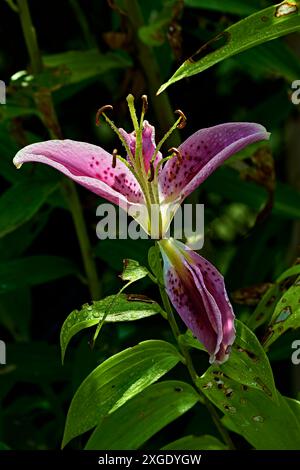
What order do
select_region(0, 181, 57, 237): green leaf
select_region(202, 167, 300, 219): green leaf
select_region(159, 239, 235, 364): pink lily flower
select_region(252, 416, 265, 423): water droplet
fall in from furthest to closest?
select_region(202, 167, 300, 219): green leaf, select_region(0, 181, 57, 237): green leaf, select_region(252, 416, 265, 423): water droplet, select_region(159, 239, 235, 364): pink lily flower

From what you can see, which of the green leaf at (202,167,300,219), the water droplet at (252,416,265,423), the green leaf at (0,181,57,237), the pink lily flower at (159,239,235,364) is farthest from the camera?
the green leaf at (202,167,300,219)

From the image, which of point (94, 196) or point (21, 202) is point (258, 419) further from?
point (94, 196)

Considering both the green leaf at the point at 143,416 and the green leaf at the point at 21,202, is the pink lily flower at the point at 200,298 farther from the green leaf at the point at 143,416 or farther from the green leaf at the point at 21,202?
the green leaf at the point at 21,202

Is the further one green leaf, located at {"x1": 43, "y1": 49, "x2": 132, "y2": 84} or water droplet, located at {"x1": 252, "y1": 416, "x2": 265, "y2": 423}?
green leaf, located at {"x1": 43, "y1": 49, "x2": 132, "y2": 84}

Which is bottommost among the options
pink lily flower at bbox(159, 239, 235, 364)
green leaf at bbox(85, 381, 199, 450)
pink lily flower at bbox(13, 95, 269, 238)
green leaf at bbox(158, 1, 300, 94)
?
green leaf at bbox(85, 381, 199, 450)

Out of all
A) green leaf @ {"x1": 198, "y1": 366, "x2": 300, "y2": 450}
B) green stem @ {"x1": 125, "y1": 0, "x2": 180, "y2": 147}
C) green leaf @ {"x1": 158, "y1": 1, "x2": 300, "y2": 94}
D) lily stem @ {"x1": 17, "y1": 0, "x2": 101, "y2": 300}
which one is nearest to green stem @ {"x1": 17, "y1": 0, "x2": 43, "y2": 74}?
lily stem @ {"x1": 17, "y1": 0, "x2": 101, "y2": 300}

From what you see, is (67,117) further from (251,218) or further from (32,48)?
(32,48)

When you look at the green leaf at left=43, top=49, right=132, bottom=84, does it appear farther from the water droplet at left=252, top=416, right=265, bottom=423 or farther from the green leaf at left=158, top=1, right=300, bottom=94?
the water droplet at left=252, top=416, right=265, bottom=423
